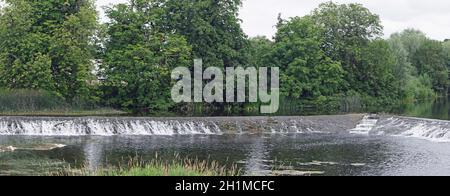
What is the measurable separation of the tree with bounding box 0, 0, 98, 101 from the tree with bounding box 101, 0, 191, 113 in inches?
87.7

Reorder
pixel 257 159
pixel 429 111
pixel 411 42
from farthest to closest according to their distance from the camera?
pixel 411 42, pixel 429 111, pixel 257 159

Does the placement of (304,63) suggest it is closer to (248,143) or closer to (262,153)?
(248,143)

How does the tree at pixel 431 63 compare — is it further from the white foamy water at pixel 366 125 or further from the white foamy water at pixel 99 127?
the white foamy water at pixel 99 127

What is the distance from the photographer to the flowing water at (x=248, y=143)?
24.8 metres

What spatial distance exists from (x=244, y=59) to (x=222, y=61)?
9.88ft

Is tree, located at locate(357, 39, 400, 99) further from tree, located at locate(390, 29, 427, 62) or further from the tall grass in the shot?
the tall grass

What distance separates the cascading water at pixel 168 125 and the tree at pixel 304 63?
47.1ft

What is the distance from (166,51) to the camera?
162ft

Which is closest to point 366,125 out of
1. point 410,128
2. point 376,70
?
point 410,128

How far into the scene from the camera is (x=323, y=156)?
1111 inches

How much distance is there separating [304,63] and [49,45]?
2351 cm
